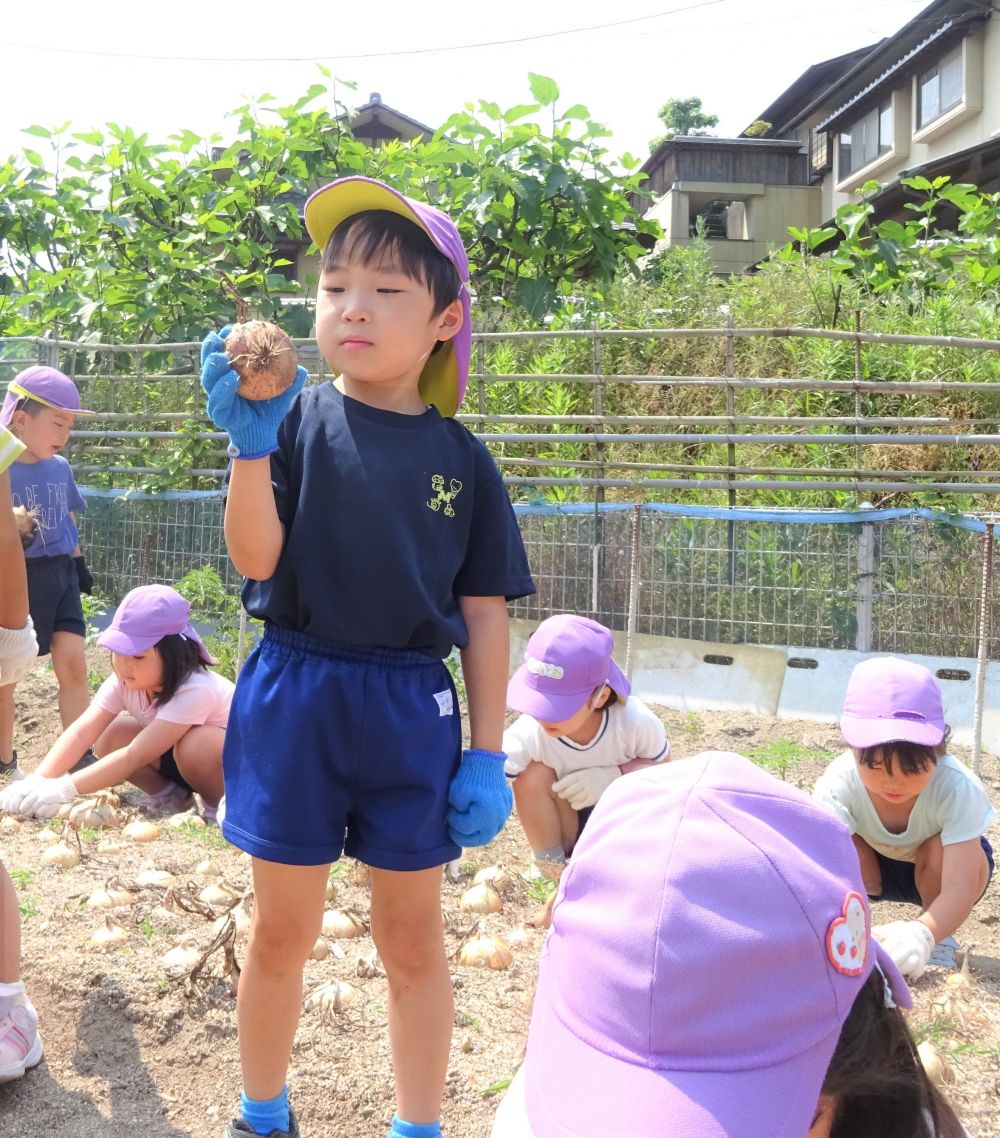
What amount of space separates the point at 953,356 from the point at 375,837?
19.5 feet

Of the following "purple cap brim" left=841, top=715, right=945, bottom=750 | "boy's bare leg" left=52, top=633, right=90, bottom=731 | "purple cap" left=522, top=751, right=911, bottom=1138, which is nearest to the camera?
"purple cap" left=522, top=751, right=911, bottom=1138

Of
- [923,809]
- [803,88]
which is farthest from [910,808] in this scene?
[803,88]

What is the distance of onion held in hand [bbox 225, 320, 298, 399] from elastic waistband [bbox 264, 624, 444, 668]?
401 mm

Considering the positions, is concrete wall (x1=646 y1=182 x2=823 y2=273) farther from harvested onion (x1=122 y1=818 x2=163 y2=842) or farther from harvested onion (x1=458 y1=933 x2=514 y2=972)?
harvested onion (x1=458 y1=933 x2=514 y2=972)

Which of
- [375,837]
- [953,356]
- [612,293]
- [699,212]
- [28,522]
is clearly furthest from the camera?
[699,212]

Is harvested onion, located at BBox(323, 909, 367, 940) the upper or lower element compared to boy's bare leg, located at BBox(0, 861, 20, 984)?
lower

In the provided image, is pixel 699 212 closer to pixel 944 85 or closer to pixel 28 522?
pixel 944 85

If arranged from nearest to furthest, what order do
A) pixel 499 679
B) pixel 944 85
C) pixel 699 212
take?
pixel 499 679
pixel 944 85
pixel 699 212

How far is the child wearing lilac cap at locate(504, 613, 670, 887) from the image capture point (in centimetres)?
324

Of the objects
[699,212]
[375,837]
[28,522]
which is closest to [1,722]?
[28,522]

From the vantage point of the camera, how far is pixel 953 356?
6766mm

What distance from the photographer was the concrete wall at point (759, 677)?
18.4 ft

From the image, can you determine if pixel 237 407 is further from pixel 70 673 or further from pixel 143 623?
pixel 70 673

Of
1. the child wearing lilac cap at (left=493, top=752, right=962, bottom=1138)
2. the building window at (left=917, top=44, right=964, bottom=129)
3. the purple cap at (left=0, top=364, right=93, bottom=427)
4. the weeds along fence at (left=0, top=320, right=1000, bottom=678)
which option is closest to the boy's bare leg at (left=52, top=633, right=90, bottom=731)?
the purple cap at (left=0, top=364, right=93, bottom=427)
